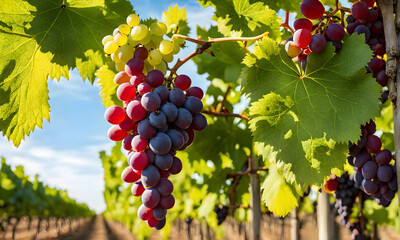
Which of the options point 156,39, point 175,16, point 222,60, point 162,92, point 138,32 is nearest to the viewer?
point 162,92

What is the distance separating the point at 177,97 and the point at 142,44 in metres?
0.35

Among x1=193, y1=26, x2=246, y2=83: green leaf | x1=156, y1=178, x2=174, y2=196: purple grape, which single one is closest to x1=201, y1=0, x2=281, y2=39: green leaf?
x1=193, y1=26, x2=246, y2=83: green leaf

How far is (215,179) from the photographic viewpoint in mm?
3311

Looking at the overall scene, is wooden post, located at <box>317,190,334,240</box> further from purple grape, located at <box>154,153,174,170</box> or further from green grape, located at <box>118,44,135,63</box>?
green grape, located at <box>118,44,135,63</box>

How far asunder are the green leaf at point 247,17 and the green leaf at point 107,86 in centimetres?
68

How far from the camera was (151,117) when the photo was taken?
1.22 metres

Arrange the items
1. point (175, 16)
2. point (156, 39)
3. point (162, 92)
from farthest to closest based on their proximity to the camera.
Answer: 1. point (175, 16)
2. point (156, 39)
3. point (162, 92)

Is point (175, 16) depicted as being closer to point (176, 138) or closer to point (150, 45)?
point (150, 45)

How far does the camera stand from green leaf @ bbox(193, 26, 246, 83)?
7.97ft

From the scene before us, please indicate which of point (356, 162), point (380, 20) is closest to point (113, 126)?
point (356, 162)

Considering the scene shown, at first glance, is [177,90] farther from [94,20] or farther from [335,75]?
[94,20]

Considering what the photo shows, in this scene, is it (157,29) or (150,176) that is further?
(157,29)

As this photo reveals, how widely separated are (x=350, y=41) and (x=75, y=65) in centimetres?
128

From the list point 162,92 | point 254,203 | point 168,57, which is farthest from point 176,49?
point 254,203
